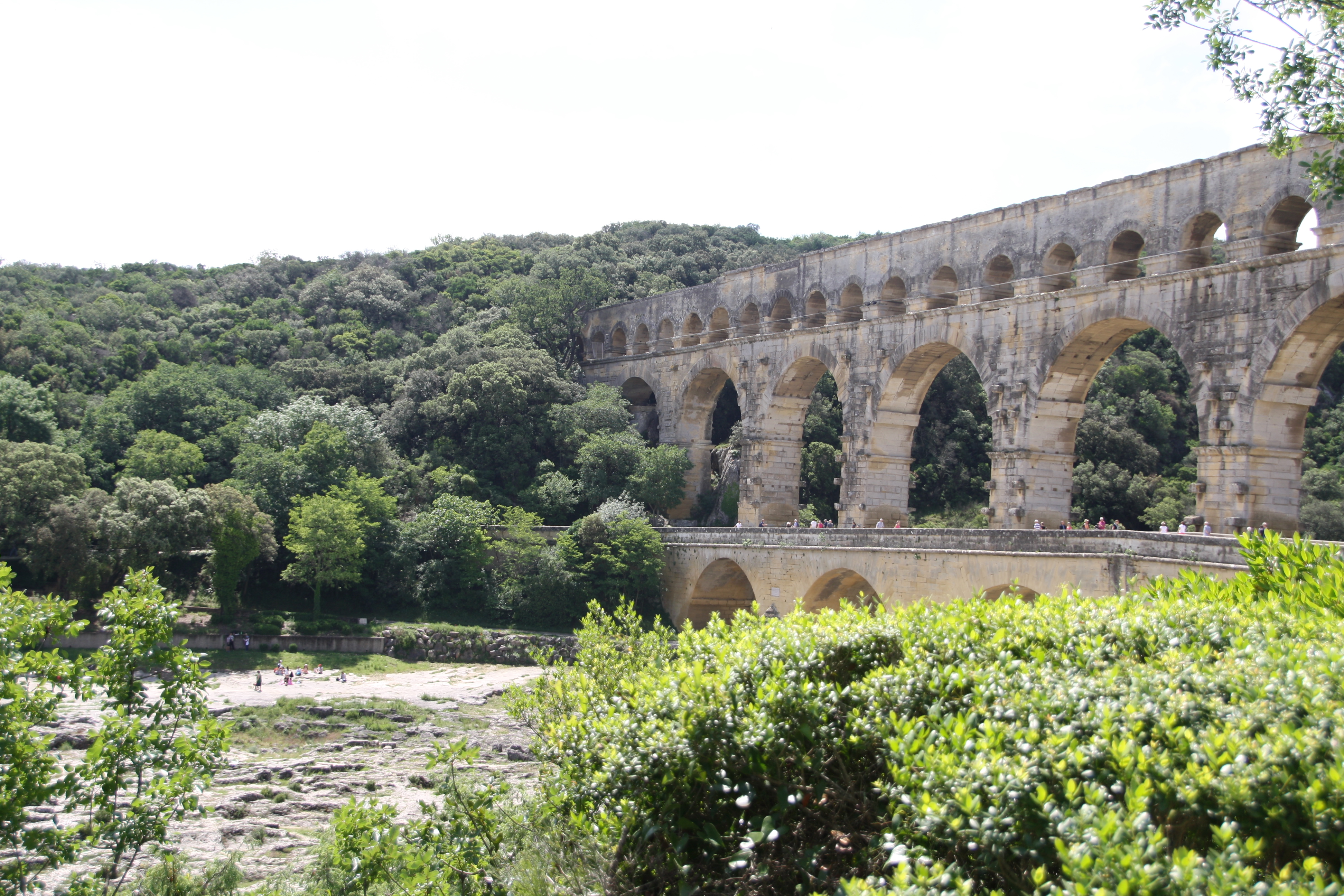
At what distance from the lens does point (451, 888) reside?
9688 millimetres

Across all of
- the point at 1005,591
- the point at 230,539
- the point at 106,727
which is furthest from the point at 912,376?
the point at 106,727

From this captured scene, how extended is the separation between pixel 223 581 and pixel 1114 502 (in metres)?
29.0

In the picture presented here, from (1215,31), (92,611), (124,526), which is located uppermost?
(1215,31)

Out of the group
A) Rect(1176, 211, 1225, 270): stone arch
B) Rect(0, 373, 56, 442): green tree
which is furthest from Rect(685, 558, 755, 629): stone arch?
Rect(0, 373, 56, 442): green tree

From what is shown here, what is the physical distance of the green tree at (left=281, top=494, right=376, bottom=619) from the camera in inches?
1302

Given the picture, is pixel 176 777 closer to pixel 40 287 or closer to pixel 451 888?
pixel 451 888

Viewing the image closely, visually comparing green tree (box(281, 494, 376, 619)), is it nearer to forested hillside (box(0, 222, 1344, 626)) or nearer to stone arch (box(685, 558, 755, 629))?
forested hillside (box(0, 222, 1344, 626))

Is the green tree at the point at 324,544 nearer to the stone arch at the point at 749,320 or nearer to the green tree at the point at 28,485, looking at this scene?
the green tree at the point at 28,485

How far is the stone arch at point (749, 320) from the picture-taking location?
3734 centimetres

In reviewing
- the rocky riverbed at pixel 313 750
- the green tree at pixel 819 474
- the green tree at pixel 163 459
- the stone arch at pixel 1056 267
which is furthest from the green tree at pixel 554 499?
the stone arch at pixel 1056 267

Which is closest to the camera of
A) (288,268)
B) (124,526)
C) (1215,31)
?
(1215,31)

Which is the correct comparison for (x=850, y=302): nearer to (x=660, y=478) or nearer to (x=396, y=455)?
(x=660, y=478)

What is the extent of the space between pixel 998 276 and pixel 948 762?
74.5 ft

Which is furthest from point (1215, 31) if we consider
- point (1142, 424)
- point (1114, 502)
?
point (1142, 424)
